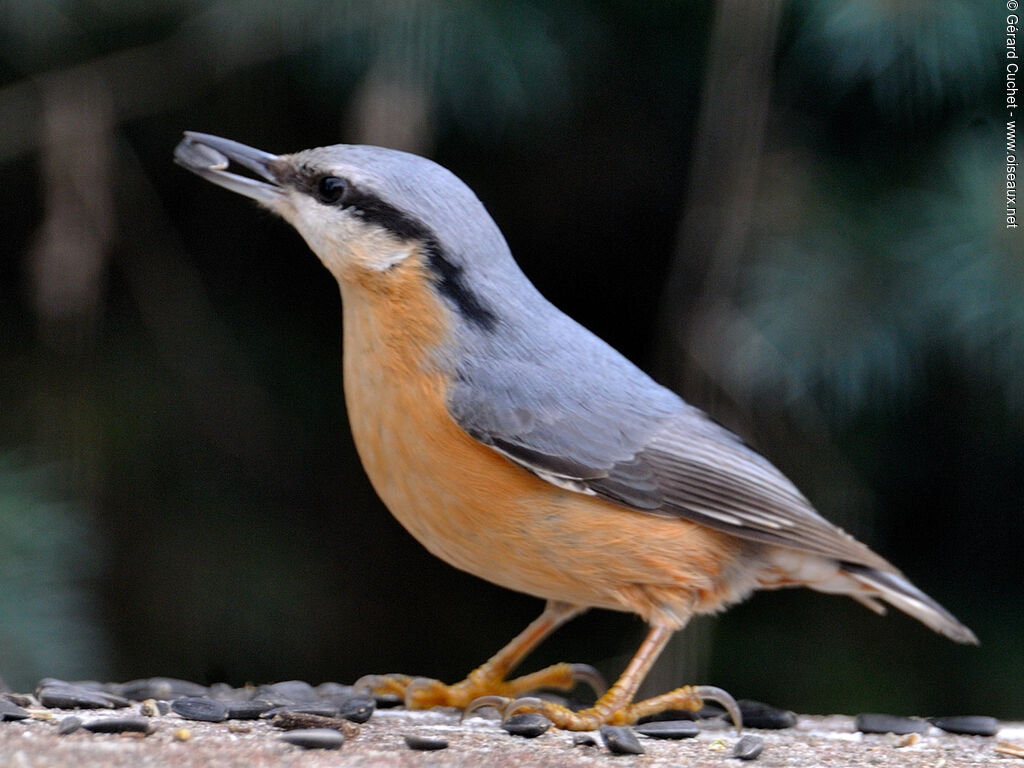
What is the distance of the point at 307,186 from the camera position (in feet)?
9.96

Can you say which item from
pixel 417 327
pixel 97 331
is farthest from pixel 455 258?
pixel 97 331

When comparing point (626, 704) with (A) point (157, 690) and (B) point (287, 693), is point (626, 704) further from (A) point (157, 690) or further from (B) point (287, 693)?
(A) point (157, 690)

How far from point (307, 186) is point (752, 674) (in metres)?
2.02

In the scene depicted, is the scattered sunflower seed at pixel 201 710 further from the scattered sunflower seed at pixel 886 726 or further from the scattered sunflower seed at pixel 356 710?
the scattered sunflower seed at pixel 886 726

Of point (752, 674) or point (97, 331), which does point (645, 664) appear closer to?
point (752, 674)

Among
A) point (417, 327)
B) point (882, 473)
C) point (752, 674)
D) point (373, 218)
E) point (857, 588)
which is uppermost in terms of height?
point (373, 218)

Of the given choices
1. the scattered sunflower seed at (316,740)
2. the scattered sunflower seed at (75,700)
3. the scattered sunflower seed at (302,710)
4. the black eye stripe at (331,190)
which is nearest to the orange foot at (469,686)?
the scattered sunflower seed at (302,710)

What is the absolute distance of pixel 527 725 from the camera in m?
2.67

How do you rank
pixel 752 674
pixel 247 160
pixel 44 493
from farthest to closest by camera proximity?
pixel 752 674
pixel 44 493
pixel 247 160

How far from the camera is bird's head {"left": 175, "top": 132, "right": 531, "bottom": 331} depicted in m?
2.95

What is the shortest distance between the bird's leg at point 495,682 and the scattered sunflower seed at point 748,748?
65cm

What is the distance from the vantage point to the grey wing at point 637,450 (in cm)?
285

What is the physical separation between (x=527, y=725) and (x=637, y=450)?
0.68 m

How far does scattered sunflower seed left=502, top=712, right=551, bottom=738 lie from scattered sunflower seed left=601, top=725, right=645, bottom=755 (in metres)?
0.16
